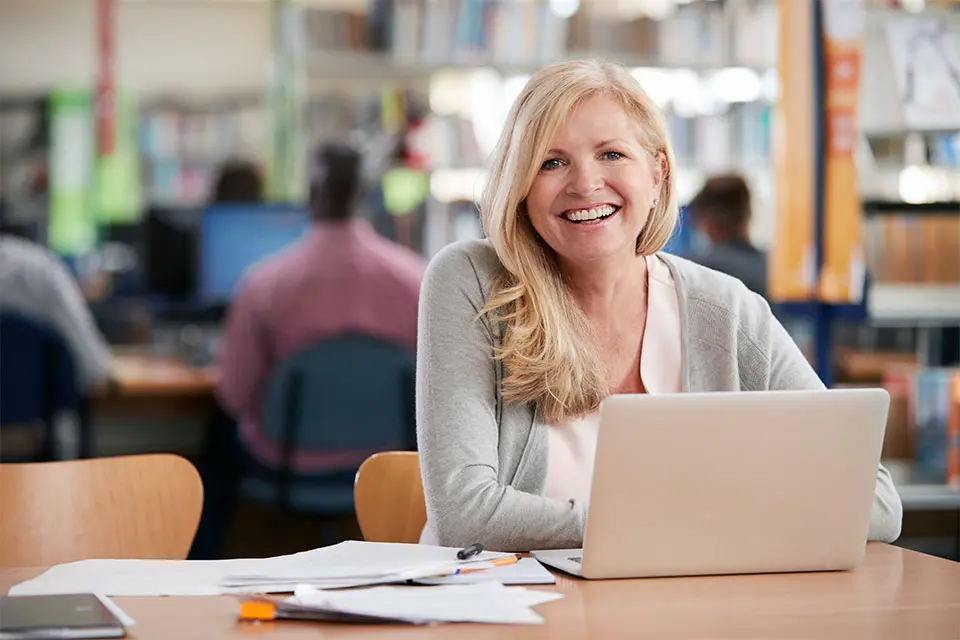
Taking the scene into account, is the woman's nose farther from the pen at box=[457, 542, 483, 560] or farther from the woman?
the pen at box=[457, 542, 483, 560]

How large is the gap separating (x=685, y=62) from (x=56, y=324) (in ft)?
9.95

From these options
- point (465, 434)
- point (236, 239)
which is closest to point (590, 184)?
point (465, 434)

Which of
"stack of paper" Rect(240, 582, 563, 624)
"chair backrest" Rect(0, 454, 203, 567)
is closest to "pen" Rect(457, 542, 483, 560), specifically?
"stack of paper" Rect(240, 582, 563, 624)

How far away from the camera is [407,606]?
4.09ft

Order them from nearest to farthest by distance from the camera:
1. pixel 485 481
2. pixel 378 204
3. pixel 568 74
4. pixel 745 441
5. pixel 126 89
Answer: pixel 745 441 → pixel 485 481 → pixel 568 74 → pixel 378 204 → pixel 126 89

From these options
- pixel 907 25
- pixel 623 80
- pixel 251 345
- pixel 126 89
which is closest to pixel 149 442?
pixel 251 345

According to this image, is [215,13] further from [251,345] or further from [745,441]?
[745,441]

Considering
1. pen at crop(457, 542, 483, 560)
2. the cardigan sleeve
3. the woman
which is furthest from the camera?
the woman

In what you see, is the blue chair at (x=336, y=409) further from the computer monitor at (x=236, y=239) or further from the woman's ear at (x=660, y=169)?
the woman's ear at (x=660, y=169)

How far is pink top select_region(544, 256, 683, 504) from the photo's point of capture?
5.96 ft

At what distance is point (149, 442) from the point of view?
4359mm

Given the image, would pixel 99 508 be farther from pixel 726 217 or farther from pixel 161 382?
pixel 726 217

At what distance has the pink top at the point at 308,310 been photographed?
11.8 feet

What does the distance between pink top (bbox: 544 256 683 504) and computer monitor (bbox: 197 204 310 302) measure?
8.84ft
